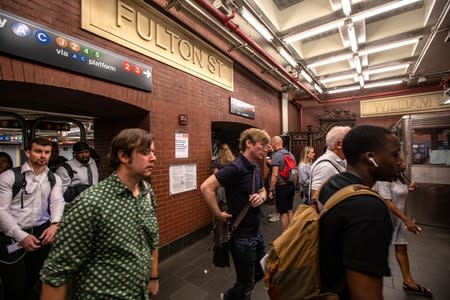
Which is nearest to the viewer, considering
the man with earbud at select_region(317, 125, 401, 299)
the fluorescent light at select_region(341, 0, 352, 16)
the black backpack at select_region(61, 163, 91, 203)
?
the man with earbud at select_region(317, 125, 401, 299)

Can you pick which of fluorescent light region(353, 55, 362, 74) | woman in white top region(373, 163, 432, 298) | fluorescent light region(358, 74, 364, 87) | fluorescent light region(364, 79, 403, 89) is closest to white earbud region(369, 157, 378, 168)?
woman in white top region(373, 163, 432, 298)

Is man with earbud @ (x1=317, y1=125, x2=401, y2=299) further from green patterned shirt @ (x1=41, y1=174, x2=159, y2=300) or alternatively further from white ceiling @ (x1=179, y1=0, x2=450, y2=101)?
white ceiling @ (x1=179, y1=0, x2=450, y2=101)

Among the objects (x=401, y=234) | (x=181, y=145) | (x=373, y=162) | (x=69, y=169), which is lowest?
(x=401, y=234)

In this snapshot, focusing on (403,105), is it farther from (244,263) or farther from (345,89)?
(244,263)

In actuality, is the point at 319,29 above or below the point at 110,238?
above

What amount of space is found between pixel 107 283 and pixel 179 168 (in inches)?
103

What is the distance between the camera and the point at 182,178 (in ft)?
12.3

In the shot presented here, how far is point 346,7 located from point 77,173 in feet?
16.5

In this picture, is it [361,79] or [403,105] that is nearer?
[361,79]

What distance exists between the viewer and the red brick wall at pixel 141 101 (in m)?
2.08

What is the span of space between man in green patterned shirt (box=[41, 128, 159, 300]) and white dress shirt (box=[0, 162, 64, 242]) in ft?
4.44

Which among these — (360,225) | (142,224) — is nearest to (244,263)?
(142,224)

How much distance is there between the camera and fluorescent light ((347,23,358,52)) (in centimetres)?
425

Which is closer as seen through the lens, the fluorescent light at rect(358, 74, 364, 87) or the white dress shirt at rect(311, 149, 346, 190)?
the white dress shirt at rect(311, 149, 346, 190)
